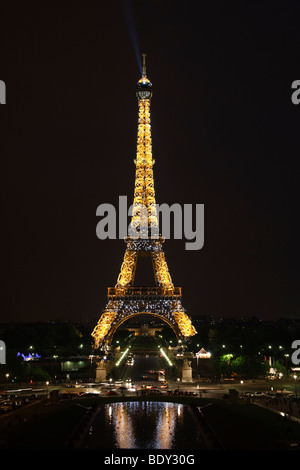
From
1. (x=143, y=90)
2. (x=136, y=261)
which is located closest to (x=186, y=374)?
(x=136, y=261)

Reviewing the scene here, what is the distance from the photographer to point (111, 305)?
78.1m

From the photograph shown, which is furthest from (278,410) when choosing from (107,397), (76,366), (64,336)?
(64,336)

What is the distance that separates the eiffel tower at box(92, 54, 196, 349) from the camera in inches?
3078

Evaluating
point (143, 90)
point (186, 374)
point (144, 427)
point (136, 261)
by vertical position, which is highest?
point (143, 90)

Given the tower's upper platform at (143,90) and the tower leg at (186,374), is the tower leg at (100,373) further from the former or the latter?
the tower's upper platform at (143,90)

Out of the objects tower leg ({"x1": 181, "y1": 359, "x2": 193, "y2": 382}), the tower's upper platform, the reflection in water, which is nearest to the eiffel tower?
the tower's upper platform

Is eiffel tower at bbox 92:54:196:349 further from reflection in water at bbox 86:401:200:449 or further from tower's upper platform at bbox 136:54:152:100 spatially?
reflection in water at bbox 86:401:200:449

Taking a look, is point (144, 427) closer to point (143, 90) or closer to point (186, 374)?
point (186, 374)

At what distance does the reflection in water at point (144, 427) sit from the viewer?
31.0 metres

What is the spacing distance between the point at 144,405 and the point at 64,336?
6238 centimetres

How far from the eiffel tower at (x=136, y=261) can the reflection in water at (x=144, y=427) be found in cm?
3256

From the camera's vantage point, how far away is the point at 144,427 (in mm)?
35562

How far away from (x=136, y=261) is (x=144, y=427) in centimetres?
4601

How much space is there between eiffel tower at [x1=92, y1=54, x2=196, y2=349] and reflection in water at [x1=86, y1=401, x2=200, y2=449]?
3256cm
